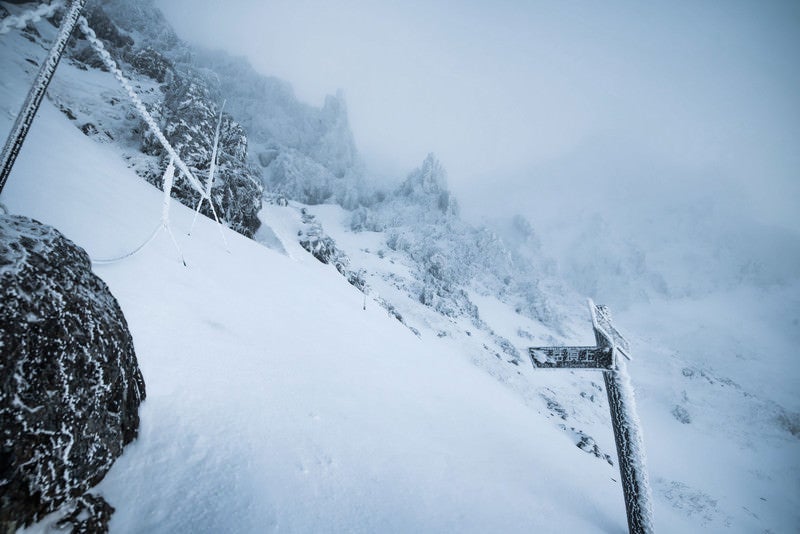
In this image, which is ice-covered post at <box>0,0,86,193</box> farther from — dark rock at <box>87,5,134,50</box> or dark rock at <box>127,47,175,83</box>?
dark rock at <box>87,5,134,50</box>

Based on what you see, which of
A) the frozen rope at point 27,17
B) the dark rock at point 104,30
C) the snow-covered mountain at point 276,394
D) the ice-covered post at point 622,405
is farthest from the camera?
the dark rock at point 104,30

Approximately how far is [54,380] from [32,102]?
2.11 m

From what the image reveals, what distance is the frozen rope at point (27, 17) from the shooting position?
77.2 inches

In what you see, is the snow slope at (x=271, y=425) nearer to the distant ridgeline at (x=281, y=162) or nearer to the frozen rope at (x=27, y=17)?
the frozen rope at (x=27, y=17)

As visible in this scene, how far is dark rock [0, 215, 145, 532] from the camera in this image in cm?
139

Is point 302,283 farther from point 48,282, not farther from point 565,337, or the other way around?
point 565,337

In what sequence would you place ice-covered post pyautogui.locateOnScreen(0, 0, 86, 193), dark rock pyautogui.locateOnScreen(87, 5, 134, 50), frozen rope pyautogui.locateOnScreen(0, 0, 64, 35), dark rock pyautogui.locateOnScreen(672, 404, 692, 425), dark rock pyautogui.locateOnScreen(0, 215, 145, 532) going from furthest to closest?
dark rock pyautogui.locateOnScreen(672, 404, 692, 425)
dark rock pyautogui.locateOnScreen(87, 5, 134, 50)
ice-covered post pyautogui.locateOnScreen(0, 0, 86, 193)
frozen rope pyautogui.locateOnScreen(0, 0, 64, 35)
dark rock pyautogui.locateOnScreen(0, 215, 145, 532)

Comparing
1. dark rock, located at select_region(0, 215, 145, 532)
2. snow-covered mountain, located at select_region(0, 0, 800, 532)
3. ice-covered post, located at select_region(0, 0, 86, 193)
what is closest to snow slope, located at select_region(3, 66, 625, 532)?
snow-covered mountain, located at select_region(0, 0, 800, 532)

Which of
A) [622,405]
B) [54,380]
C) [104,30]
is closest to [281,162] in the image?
[104,30]

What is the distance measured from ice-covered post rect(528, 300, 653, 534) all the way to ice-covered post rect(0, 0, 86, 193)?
5.29m

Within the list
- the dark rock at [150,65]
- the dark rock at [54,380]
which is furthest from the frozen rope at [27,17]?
the dark rock at [150,65]

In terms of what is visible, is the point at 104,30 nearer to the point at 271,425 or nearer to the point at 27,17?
the point at 27,17

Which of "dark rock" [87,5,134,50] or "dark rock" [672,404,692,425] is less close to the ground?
"dark rock" [87,5,134,50]

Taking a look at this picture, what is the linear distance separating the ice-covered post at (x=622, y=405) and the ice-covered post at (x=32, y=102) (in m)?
5.29
